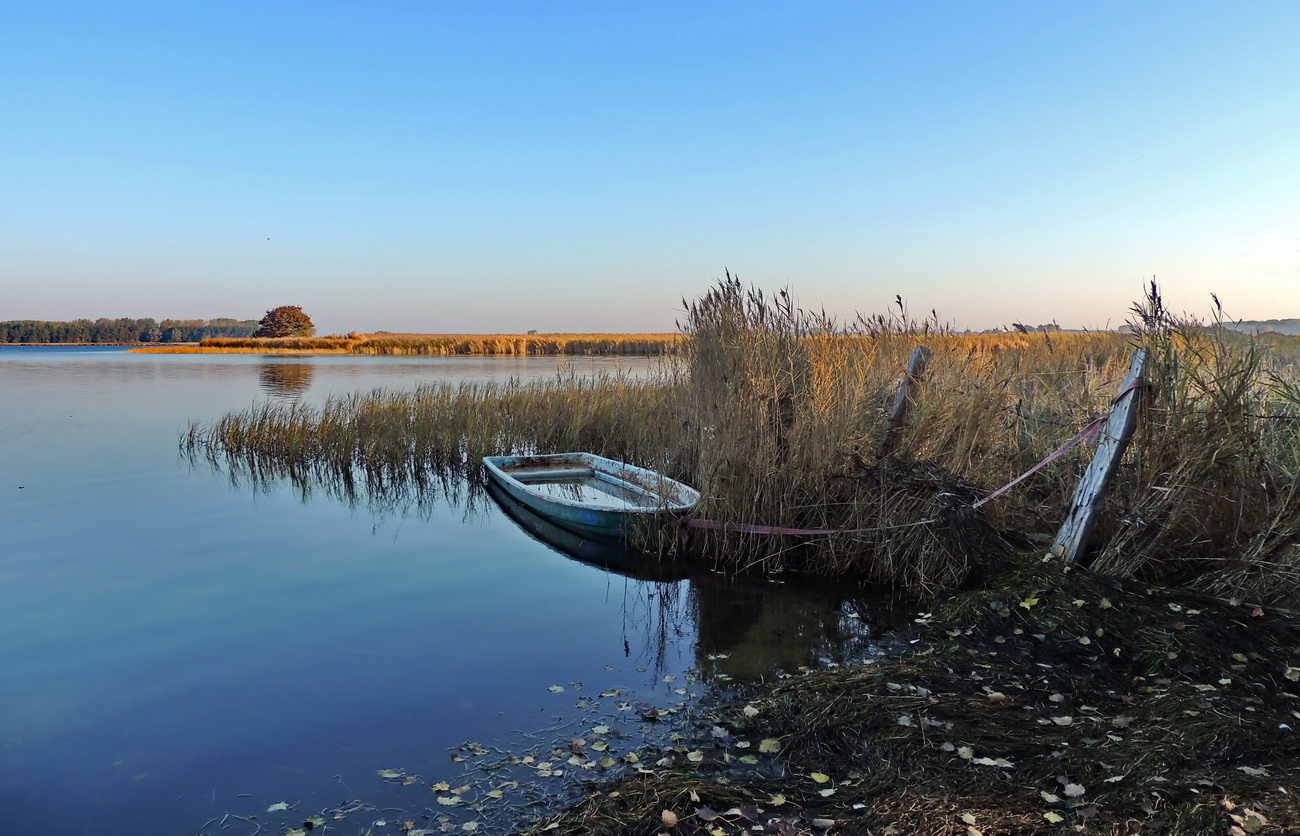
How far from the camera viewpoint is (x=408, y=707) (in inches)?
199

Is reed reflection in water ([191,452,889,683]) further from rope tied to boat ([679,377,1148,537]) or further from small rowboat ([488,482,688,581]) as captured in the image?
rope tied to boat ([679,377,1148,537])

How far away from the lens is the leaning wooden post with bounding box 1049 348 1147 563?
5.77 m

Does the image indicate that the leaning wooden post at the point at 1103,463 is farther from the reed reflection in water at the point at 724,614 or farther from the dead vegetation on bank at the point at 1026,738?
the reed reflection in water at the point at 724,614

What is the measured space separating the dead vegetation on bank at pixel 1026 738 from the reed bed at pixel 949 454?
33.6 inches

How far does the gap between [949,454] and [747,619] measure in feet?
9.41

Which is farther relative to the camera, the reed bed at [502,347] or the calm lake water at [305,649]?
the reed bed at [502,347]

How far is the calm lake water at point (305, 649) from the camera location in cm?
418

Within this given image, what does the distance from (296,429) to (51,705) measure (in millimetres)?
9613

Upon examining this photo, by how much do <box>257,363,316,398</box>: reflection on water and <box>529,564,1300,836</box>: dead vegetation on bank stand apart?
2464 centimetres

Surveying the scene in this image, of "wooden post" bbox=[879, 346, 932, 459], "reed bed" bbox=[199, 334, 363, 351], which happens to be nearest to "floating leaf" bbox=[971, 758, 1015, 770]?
"wooden post" bbox=[879, 346, 932, 459]

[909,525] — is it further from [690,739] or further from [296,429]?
[296,429]

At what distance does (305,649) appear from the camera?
618 cm

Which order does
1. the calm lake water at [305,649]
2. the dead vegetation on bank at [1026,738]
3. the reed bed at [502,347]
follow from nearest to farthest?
the dead vegetation on bank at [1026,738], the calm lake water at [305,649], the reed bed at [502,347]

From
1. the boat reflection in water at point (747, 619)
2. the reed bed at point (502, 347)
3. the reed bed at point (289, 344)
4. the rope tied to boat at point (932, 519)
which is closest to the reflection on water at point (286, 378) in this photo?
the reed bed at point (502, 347)
